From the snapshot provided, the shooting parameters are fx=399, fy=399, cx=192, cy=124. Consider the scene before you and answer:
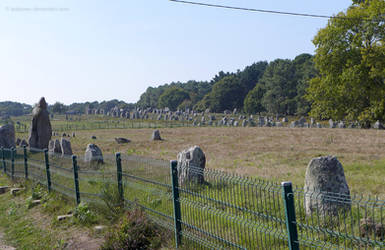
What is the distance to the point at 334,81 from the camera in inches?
1289

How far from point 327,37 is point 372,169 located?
2072 cm

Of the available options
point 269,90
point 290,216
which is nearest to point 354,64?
point 290,216

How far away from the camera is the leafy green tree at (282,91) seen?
7076 cm

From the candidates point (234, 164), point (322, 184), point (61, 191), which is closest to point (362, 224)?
point (322, 184)

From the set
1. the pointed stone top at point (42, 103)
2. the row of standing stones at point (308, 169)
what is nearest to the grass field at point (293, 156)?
the row of standing stones at point (308, 169)

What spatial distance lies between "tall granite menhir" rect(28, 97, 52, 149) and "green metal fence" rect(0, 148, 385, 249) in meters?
17.1

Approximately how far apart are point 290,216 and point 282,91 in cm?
7031

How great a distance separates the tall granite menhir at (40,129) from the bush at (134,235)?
844 inches

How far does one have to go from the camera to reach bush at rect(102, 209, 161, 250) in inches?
275

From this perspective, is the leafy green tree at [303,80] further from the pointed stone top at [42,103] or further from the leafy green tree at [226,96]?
the pointed stone top at [42,103]

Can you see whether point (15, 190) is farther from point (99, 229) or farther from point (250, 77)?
point (250, 77)

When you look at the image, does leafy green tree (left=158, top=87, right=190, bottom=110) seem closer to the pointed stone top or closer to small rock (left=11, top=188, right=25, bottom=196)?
the pointed stone top

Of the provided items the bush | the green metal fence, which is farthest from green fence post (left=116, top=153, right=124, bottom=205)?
the bush

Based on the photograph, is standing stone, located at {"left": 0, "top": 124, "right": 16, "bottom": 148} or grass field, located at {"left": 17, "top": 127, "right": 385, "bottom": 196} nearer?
grass field, located at {"left": 17, "top": 127, "right": 385, "bottom": 196}
